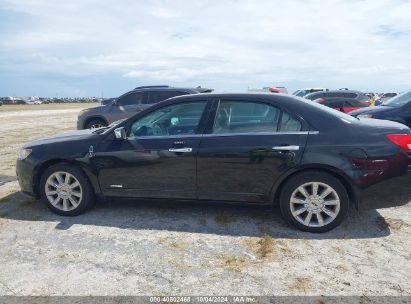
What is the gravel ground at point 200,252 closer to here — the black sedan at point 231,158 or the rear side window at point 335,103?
the black sedan at point 231,158

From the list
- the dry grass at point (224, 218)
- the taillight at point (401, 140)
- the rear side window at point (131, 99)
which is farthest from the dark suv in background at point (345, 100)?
the dry grass at point (224, 218)

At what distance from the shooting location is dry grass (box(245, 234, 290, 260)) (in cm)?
344

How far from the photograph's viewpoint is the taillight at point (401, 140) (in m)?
3.76

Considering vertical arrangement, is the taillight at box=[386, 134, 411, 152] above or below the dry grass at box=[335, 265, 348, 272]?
above

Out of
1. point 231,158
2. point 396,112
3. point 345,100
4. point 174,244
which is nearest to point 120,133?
point 231,158

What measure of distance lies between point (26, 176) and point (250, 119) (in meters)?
3.07

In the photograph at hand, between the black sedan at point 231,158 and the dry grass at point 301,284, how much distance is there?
39.1 inches

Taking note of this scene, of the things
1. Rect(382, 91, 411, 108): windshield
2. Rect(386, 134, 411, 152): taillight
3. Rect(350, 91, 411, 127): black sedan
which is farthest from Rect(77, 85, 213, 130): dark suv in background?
Rect(386, 134, 411, 152): taillight

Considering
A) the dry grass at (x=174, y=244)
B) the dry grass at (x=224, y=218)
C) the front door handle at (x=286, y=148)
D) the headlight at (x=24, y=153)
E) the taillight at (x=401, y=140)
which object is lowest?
the dry grass at (x=174, y=244)

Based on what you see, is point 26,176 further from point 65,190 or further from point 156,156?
point 156,156

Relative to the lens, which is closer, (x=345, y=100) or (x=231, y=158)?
(x=231, y=158)

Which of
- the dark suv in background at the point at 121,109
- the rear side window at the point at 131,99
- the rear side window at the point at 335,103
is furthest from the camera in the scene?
the rear side window at the point at 335,103

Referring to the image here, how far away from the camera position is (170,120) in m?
4.33

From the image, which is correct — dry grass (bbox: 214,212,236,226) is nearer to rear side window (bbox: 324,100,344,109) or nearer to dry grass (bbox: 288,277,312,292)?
dry grass (bbox: 288,277,312,292)
